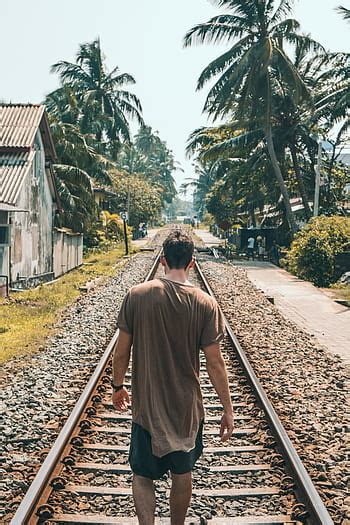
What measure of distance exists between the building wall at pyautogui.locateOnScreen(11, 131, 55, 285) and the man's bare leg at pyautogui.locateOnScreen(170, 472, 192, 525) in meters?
16.4

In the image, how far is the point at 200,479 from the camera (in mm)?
5871

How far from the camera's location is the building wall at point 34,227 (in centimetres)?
2089

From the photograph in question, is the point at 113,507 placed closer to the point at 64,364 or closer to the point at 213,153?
the point at 64,364

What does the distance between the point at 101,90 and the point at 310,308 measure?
3407 cm

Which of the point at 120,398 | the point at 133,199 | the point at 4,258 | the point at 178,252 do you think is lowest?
the point at 120,398

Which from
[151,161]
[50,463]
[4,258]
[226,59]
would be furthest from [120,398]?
[151,161]

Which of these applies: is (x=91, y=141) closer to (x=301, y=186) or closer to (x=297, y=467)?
(x=301, y=186)

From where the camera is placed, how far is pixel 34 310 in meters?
16.2

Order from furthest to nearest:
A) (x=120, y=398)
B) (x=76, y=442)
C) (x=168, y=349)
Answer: (x=76, y=442) < (x=120, y=398) < (x=168, y=349)

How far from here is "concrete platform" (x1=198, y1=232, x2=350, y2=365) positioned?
13.8 m

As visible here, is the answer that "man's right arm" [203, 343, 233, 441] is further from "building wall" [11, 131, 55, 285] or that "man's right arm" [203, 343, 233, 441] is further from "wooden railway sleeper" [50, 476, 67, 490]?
"building wall" [11, 131, 55, 285]

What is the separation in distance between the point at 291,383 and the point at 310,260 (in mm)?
16812

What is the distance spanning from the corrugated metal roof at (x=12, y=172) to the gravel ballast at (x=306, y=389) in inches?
280

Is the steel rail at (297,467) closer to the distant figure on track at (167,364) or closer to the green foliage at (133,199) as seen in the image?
the distant figure on track at (167,364)
